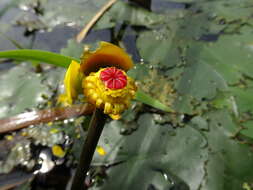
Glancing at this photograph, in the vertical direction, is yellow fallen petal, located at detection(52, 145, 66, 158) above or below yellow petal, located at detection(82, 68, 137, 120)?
below

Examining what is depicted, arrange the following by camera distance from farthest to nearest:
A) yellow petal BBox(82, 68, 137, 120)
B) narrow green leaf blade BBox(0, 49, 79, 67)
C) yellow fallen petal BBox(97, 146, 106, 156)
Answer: yellow fallen petal BBox(97, 146, 106, 156) < narrow green leaf blade BBox(0, 49, 79, 67) < yellow petal BBox(82, 68, 137, 120)

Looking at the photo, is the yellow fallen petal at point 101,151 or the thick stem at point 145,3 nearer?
the yellow fallen petal at point 101,151

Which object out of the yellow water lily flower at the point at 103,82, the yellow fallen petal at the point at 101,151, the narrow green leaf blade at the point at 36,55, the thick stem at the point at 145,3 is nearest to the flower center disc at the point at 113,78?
the yellow water lily flower at the point at 103,82

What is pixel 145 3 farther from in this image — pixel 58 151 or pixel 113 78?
pixel 113 78

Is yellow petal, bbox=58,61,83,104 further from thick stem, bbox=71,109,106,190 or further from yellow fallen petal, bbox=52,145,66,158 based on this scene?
yellow fallen petal, bbox=52,145,66,158

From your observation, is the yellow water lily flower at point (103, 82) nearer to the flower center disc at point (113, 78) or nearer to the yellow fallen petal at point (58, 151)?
the flower center disc at point (113, 78)

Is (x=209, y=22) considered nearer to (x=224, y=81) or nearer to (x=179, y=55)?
(x=179, y=55)

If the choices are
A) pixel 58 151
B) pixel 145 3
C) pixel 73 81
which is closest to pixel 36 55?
pixel 73 81

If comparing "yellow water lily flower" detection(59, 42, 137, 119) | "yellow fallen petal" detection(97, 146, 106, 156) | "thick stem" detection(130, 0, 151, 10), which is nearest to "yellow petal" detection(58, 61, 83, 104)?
"yellow water lily flower" detection(59, 42, 137, 119)
